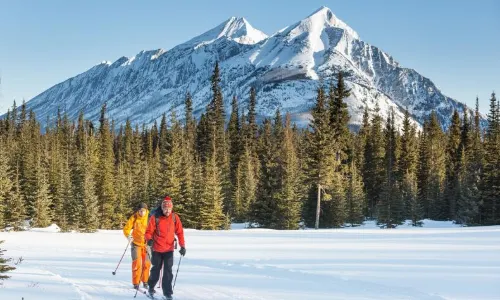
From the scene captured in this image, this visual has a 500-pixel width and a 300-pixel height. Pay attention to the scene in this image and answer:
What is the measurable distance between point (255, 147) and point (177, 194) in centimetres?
2982

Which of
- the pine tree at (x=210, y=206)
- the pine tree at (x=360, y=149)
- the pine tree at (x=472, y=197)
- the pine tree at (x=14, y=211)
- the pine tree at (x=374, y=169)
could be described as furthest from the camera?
the pine tree at (x=360, y=149)

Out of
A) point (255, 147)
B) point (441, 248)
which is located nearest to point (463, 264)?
point (441, 248)

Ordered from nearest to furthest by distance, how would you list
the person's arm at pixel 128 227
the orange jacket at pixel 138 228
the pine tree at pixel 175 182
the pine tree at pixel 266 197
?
1. the person's arm at pixel 128 227
2. the orange jacket at pixel 138 228
3. the pine tree at pixel 175 182
4. the pine tree at pixel 266 197

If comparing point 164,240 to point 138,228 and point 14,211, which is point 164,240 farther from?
point 14,211

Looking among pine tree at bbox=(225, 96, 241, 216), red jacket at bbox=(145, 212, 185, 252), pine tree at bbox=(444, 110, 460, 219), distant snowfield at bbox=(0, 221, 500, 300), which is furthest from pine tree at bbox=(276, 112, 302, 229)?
red jacket at bbox=(145, 212, 185, 252)

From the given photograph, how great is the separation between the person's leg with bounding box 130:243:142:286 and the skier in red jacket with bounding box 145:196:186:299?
53.1 inches

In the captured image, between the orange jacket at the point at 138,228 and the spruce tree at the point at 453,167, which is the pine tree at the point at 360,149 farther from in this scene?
the orange jacket at the point at 138,228

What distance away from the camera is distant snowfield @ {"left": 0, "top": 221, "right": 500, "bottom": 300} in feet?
35.0

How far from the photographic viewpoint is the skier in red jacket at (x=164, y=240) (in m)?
10.2

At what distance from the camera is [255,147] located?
69688mm

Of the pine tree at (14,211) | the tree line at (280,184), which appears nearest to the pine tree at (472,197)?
the tree line at (280,184)

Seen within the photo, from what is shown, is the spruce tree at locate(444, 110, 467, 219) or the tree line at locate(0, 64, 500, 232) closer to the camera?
the tree line at locate(0, 64, 500, 232)

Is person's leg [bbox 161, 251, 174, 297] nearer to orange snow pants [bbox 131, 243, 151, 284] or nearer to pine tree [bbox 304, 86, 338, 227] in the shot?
orange snow pants [bbox 131, 243, 151, 284]

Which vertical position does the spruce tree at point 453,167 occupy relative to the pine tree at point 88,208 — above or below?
above
